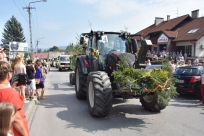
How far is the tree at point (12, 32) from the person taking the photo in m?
65.6

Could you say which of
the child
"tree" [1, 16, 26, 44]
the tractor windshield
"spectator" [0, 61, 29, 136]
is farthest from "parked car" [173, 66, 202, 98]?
"tree" [1, 16, 26, 44]

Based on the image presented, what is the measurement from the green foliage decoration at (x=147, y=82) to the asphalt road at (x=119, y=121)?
73 centimetres

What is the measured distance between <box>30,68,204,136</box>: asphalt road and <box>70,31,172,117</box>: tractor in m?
0.38

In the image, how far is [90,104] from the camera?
630cm

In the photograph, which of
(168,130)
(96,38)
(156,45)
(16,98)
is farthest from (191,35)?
(16,98)

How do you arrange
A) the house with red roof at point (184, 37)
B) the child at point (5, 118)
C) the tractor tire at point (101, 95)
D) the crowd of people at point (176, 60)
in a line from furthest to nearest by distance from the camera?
the house with red roof at point (184, 37)
the crowd of people at point (176, 60)
the tractor tire at point (101, 95)
the child at point (5, 118)

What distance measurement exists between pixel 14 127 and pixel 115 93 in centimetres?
354

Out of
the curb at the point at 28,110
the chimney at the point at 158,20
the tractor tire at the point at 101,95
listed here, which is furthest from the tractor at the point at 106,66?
the chimney at the point at 158,20

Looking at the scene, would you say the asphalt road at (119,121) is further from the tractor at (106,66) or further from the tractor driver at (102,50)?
the tractor driver at (102,50)

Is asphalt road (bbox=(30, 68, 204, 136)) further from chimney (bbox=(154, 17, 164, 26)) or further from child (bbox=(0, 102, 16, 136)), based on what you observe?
chimney (bbox=(154, 17, 164, 26))

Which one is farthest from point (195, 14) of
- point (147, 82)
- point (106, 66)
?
point (147, 82)

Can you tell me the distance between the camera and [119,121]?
5.88 meters

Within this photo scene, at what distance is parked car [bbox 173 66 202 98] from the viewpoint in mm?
9164

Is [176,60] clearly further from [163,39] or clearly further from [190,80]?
[190,80]
